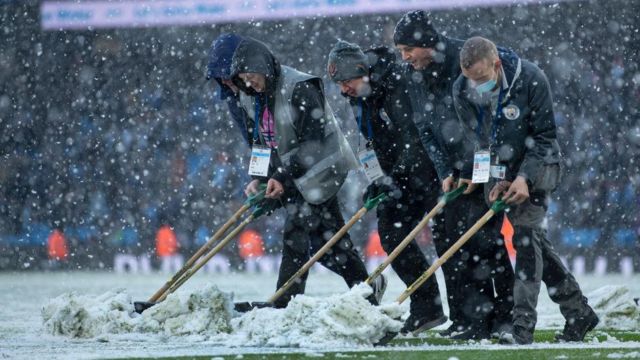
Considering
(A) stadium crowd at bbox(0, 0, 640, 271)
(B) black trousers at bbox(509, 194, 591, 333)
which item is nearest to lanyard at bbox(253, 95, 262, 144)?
(B) black trousers at bbox(509, 194, 591, 333)

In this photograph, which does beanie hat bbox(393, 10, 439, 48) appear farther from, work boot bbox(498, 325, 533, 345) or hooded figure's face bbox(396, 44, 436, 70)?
work boot bbox(498, 325, 533, 345)

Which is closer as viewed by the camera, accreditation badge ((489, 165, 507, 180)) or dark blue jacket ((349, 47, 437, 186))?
accreditation badge ((489, 165, 507, 180))

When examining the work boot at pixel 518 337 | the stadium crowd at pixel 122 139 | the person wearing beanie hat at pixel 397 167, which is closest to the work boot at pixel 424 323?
the person wearing beanie hat at pixel 397 167

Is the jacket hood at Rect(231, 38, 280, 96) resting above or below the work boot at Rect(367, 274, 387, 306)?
above

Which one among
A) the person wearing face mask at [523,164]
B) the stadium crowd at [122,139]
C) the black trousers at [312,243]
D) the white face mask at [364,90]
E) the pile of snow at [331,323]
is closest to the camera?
the pile of snow at [331,323]

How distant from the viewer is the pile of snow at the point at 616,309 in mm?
6996

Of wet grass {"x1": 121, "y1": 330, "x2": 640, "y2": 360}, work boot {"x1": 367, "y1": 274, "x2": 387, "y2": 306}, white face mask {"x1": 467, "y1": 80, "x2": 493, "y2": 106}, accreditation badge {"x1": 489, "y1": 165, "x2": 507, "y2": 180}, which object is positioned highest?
white face mask {"x1": 467, "y1": 80, "x2": 493, "y2": 106}

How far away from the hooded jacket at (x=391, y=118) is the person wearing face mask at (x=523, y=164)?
695mm

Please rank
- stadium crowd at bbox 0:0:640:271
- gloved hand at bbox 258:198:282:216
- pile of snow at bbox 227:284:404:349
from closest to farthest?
pile of snow at bbox 227:284:404:349 < gloved hand at bbox 258:198:282:216 < stadium crowd at bbox 0:0:640:271

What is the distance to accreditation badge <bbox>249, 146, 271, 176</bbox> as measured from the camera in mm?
6945

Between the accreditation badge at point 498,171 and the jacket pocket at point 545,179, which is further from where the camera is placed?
the accreditation badge at point 498,171

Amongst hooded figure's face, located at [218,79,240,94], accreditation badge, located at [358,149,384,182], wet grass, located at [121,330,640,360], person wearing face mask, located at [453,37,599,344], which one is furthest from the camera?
hooded figure's face, located at [218,79,240,94]

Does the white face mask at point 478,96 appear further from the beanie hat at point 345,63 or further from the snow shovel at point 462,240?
the beanie hat at point 345,63

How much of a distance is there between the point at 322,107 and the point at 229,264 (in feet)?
28.8
